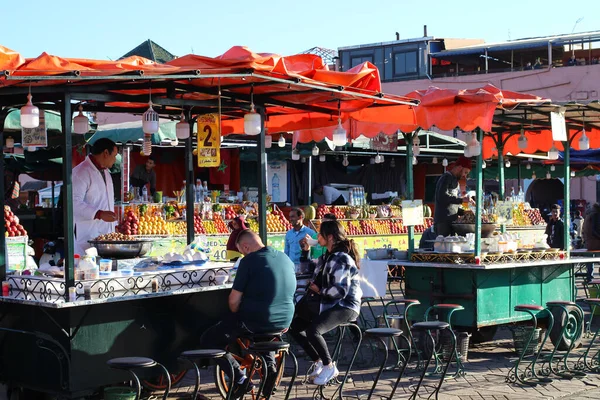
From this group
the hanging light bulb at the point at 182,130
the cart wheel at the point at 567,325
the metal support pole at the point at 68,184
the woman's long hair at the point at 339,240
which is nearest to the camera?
the metal support pole at the point at 68,184

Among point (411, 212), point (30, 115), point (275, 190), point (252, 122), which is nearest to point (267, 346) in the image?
point (252, 122)

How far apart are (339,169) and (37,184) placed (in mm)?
10769

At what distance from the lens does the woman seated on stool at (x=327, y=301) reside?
24.2 feet

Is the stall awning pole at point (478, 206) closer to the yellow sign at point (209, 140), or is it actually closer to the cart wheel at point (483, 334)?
the cart wheel at point (483, 334)

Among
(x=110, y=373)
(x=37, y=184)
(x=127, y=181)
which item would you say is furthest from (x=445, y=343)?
(x=37, y=184)

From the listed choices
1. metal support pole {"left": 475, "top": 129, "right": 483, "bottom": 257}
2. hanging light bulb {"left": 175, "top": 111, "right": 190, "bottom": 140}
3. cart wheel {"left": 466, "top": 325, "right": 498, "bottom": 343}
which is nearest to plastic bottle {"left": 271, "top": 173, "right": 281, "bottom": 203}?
cart wheel {"left": 466, "top": 325, "right": 498, "bottom": 343}

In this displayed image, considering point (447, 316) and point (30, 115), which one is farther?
point (447, 316)

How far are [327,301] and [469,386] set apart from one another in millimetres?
1705

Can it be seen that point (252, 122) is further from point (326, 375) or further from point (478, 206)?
point (478, 206)

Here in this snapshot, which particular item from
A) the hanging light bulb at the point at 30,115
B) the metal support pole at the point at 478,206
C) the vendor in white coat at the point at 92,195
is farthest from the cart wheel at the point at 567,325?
the hanging light bulb at the point at 30,115

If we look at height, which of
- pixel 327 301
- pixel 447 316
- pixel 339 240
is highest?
pixel 339 240

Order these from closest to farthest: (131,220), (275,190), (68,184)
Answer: (68,184), (131,220), (275,190)

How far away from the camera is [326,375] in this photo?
24.0 feet

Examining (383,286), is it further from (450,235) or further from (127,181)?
(127,181)
